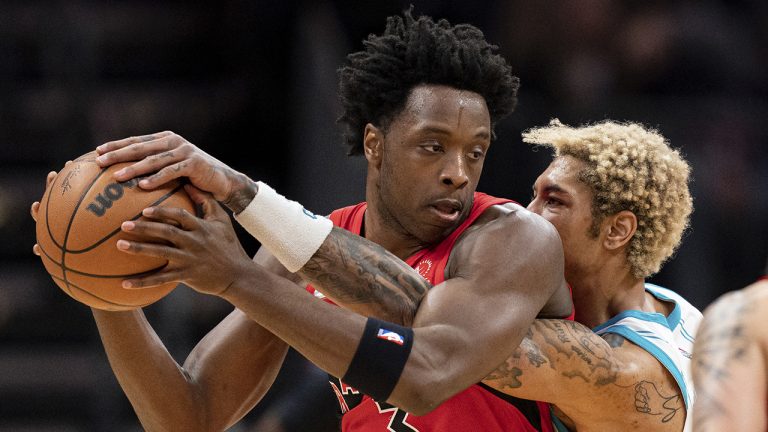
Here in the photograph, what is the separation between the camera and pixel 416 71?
346 cm

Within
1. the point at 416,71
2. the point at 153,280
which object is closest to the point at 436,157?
the point at 416,71

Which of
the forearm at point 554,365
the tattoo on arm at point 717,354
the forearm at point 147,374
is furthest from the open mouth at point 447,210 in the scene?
the tattoo on arm at point 717,354

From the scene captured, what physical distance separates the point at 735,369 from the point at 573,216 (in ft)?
6.00

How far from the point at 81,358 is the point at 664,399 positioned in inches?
175

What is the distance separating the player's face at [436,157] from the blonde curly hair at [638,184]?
49 cm

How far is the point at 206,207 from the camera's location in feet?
8.94

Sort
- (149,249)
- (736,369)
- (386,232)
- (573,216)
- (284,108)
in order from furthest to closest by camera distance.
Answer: (284,108), (573,216), (386,232), (149,249), (736,369)

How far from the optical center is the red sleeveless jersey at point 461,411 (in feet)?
10.8

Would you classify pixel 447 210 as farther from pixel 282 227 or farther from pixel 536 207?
pixel 282 227

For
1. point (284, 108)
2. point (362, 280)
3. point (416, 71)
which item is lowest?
point (284, 108)

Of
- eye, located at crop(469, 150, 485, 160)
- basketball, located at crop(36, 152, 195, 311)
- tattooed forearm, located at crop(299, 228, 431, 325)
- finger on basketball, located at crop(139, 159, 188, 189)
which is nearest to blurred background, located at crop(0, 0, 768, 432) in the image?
eye, located at crop(469, 150, 485, 160)

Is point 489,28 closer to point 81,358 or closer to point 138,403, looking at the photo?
point 81,358

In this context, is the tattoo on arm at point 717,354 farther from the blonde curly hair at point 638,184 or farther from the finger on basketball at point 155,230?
the blonde curly hair at point 638,184

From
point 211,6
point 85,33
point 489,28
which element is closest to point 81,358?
point 85,33
